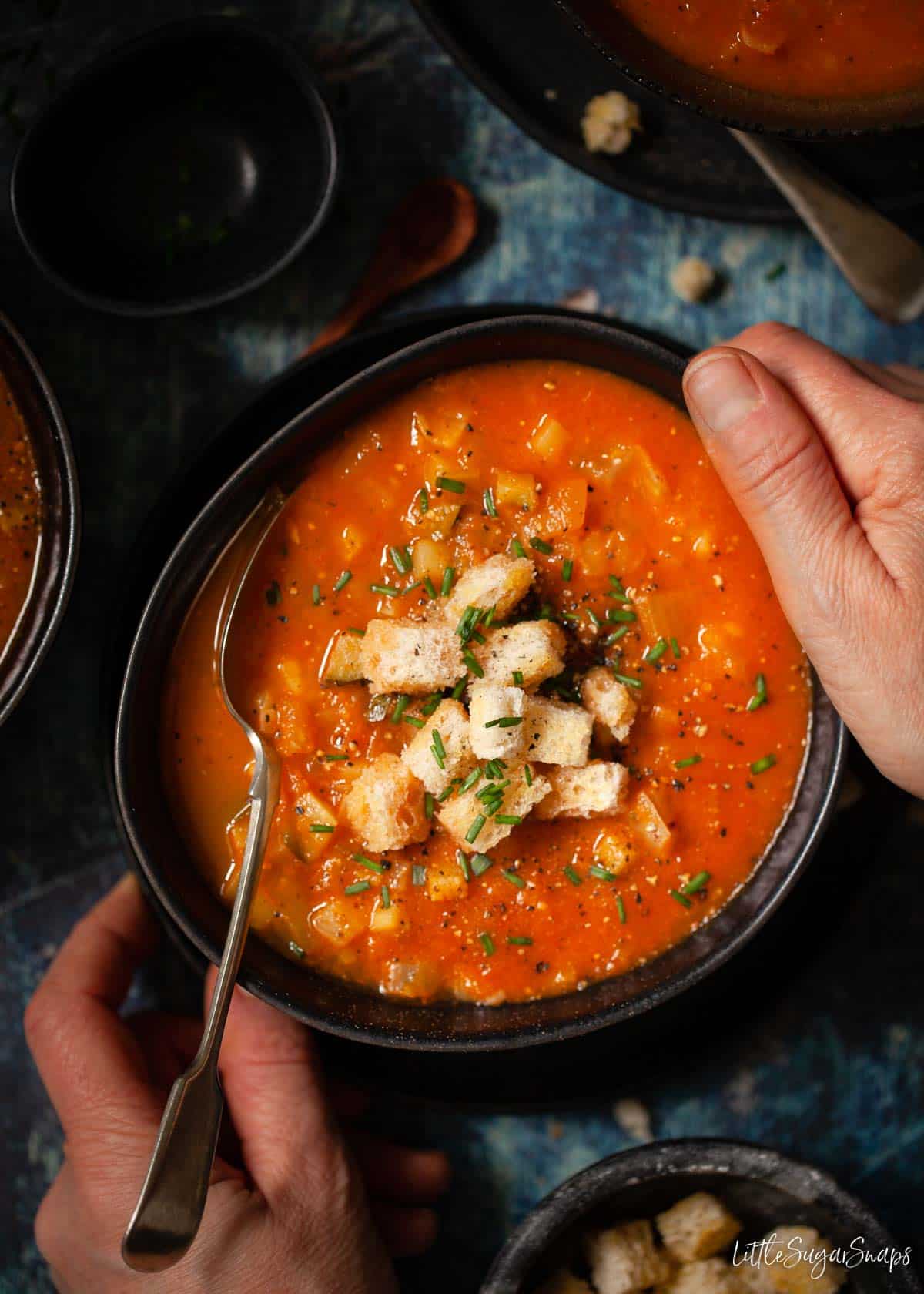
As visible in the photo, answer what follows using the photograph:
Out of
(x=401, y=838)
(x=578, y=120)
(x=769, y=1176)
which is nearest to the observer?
(x=401, y=838)

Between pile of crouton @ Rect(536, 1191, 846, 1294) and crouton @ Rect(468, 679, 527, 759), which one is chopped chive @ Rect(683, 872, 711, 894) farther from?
pile of crouton @ Rect(536, 1191, 846, 1294)

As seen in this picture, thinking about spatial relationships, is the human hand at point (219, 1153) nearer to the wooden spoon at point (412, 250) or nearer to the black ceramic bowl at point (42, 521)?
the black ceramic bowl at point (42, 521)

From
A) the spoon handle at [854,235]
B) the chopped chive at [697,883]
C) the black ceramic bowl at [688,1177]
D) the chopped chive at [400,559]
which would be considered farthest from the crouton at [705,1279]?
the spoon handle at [854,235]

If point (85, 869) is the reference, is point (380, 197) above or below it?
above

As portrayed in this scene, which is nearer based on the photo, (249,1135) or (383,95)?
(249,1135)

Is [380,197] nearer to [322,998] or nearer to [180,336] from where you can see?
[180,336]

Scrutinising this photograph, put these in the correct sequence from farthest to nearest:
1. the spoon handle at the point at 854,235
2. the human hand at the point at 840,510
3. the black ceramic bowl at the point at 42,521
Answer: the spoon handle at the point at 854,235 → the black ceramic bowl at the point at 42,521 → the human hand at the point at 840,510

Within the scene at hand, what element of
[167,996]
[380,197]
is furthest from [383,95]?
[167,996]
